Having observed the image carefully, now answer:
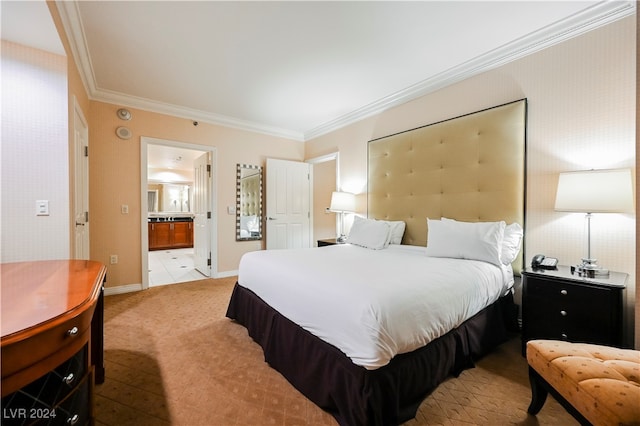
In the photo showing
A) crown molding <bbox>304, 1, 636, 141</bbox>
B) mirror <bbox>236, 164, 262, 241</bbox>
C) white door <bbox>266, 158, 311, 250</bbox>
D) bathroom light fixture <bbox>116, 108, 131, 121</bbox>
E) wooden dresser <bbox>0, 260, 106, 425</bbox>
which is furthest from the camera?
white door <bbox>266, 158, 311, 250</bbox>

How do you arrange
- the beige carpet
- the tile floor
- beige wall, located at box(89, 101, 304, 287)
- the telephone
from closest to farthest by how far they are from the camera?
1. the beige carpet
2. the telephone
3. beige wall, located at box(89, 101, 304, 287)
4. the tile floor

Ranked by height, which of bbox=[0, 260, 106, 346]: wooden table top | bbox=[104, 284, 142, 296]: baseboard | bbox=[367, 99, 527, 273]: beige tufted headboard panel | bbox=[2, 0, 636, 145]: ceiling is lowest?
bbox=[104, 284, 142, 296]: baseboard

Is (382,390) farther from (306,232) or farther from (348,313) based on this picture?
(306,232)

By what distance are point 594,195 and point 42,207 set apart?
4.00 meters

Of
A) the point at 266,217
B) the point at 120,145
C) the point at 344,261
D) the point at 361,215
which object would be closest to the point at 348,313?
the point at 344,261

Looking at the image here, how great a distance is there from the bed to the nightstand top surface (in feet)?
0.88

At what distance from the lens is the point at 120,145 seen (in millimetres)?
3535

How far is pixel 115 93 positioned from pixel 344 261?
370 centimetres

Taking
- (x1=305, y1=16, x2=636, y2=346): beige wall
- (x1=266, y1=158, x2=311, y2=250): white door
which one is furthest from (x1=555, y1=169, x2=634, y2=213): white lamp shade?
(x1=266, y1=158, x2=311, y2=250): white door

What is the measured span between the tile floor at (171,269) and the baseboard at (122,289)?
26 cm

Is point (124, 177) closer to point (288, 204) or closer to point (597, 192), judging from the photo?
point (288, 204)

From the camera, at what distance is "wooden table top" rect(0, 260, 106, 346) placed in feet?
2.45

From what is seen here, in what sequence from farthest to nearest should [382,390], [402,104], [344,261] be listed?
Result: 1. [402,104]
2. [344,261]
3. [382,390]

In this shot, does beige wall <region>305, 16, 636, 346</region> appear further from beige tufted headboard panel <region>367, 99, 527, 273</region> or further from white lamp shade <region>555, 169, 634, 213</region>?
white lamp shade <region>555, 169, 634, 213</region>
